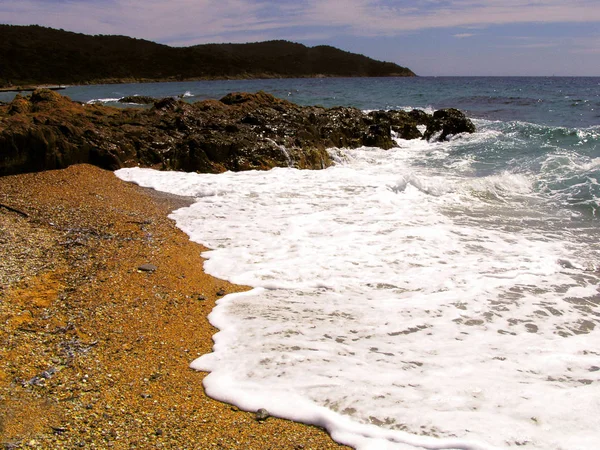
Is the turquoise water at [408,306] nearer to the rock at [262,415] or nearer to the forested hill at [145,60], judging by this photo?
the rock at [262,415]

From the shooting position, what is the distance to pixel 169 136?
451 inches

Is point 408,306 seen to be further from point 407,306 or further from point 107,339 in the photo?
point 107,339

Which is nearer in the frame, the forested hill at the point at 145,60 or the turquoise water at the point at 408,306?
the turquoise water at the point at 408,306

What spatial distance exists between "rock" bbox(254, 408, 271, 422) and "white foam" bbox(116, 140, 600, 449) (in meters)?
0.06

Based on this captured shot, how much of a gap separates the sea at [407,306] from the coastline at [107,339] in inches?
8.1

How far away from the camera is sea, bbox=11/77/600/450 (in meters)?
3.07

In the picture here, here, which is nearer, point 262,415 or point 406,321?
point 262,415

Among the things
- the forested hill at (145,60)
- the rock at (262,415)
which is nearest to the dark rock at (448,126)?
the rock at (262,415)

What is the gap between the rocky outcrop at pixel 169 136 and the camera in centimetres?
870

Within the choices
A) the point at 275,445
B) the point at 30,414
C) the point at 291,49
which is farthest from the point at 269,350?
the point at 291,49

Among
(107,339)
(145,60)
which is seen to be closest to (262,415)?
(107,339)

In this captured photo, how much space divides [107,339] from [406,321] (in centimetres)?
254

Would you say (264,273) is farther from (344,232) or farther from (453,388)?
(453,388)

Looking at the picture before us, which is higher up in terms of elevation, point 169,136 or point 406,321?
point 169,136
